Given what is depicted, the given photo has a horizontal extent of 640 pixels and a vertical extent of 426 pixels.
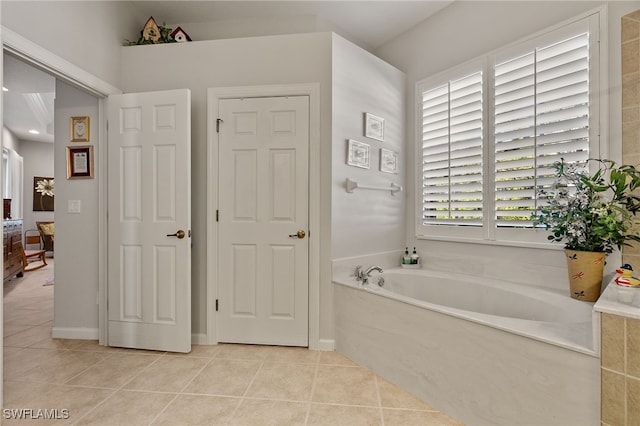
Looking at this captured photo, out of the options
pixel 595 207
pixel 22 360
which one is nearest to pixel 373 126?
pixel 595 207

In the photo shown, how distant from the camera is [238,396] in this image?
6.23 ft

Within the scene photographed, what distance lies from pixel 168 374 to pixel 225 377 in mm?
403

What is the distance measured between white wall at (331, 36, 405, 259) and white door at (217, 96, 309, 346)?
0.91 feet

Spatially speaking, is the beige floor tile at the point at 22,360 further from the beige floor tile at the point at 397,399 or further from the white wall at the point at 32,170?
the white wall at the point at 32,170

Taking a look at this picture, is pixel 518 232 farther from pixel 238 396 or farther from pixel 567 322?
pixel 238 396

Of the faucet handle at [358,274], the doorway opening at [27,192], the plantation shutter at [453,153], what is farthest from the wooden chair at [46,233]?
the plantation shutter at [453,153]

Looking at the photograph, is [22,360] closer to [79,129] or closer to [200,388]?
[200,388]

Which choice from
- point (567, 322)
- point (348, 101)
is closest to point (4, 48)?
point (348, 101)

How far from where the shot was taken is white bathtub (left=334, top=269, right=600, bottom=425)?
130cm

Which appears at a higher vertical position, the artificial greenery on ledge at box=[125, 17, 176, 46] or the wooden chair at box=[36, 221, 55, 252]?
the artificial greenery on ledge at box=[125, 17, 176, 46]

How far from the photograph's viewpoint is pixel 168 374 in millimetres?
2158

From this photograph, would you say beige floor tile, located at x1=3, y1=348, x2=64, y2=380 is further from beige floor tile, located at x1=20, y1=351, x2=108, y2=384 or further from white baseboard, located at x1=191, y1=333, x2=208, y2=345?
white baseboard, located at x1=191, y1=333, x2=208, y2=345

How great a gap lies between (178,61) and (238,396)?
2.64 metres

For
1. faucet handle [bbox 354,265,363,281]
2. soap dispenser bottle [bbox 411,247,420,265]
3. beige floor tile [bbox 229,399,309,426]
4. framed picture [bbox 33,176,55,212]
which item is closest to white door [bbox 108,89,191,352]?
beige floor tile [bbox 229,399,309,426]
